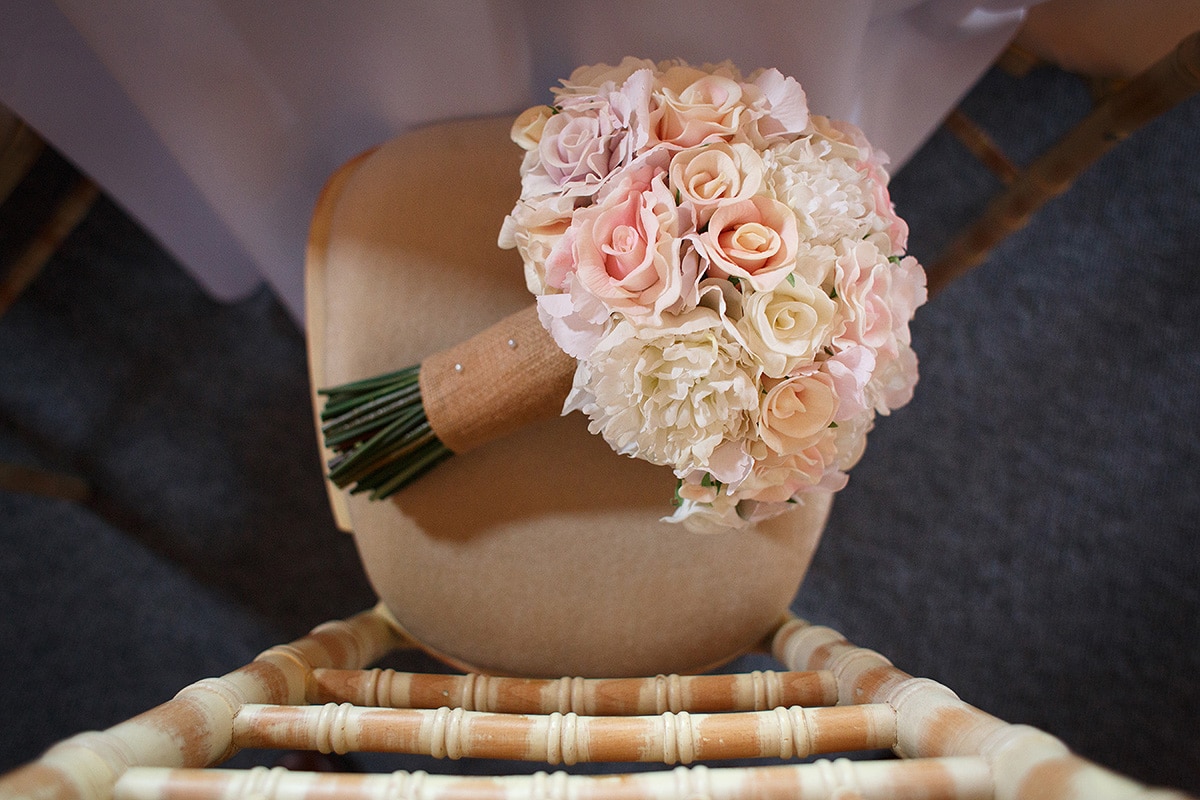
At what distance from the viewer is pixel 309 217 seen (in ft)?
3.30

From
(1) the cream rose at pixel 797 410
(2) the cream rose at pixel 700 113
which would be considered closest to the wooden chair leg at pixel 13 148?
(2) the cream rose at pixel 700 113

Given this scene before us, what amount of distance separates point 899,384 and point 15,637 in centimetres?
140

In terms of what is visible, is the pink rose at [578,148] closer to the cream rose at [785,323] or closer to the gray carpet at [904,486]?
the cream rose at [785,323]

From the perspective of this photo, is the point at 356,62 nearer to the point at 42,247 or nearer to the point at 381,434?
the point at 381,434

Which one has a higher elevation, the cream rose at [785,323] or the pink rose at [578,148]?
the pink rose at [578,148]

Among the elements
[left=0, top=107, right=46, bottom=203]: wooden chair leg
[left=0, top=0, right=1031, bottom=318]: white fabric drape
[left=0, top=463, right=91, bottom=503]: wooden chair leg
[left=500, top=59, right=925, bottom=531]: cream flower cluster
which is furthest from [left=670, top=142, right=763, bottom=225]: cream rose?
[left=0, top=463, right=91, bottom=503]: wooden chair leg

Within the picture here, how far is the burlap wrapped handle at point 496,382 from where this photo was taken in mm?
659

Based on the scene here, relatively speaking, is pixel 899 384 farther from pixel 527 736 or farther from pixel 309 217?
pixel 309 217

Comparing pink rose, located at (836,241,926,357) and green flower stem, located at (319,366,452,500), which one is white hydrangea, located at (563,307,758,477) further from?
green flower stem, located at (319,366,452,500)

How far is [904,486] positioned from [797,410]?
86cm

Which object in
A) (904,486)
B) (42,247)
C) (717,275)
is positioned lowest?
(904,486)

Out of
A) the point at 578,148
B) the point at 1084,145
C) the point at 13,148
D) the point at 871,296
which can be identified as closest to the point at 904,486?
the point at 1084,145

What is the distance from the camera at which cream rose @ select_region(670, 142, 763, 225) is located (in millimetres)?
506

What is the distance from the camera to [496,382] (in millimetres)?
672
